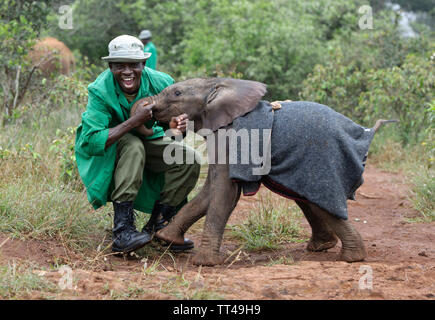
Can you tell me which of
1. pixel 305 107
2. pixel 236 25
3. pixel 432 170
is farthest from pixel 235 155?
pixel 236 25

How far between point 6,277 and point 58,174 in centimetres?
267

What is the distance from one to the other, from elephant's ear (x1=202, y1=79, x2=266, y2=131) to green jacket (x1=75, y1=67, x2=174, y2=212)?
26.0 inches

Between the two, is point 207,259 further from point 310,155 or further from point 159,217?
point 310,155

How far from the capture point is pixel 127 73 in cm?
461

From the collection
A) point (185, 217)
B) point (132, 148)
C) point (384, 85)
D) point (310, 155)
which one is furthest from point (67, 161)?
point (384, 85)

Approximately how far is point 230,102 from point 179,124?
44 centimetres

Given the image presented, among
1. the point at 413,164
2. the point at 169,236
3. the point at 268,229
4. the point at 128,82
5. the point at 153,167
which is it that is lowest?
the point at 413,164

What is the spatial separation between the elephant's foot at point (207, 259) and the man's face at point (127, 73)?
1.46 meters

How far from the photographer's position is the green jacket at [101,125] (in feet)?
14.8

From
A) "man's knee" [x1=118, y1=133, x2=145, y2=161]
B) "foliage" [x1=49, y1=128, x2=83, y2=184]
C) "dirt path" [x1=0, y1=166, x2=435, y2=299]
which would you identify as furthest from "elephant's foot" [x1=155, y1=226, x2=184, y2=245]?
"foliage" [x1=49, y1=128, x2=83, y2=184]

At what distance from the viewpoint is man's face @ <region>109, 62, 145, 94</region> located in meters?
4.62

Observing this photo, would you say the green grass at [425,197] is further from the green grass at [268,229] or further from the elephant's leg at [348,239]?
the elephant's leg at [348,239]

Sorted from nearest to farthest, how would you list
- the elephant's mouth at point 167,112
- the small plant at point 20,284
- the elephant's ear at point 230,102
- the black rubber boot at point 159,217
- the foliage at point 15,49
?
the small plant at point 20,284 → the elephant's ear at point 230,102 → the elephant's mouth at point 167,112 → the black rubber boot at point 159,217 → the foliage at point 15,49

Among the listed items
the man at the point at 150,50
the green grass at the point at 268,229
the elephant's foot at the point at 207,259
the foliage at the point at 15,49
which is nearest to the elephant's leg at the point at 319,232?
the green grass at the point at 268,229
